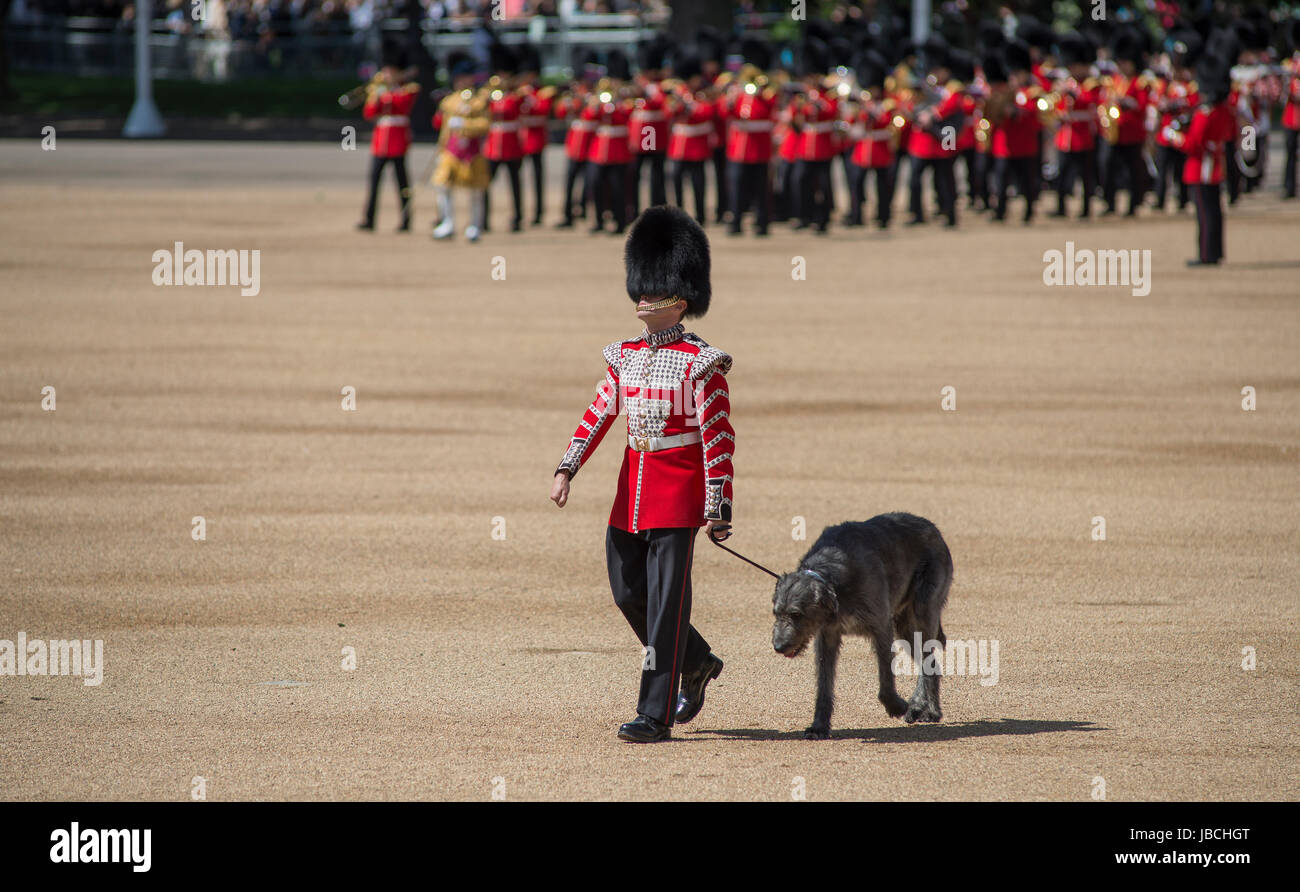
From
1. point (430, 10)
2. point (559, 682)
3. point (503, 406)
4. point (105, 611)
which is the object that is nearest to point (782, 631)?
point (559, 682)

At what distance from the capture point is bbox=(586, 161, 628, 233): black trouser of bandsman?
21000mm

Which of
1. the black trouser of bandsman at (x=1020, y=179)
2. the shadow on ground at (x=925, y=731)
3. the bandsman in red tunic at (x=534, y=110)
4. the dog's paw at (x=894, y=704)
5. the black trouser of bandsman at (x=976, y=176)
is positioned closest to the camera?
the shadow on ground at (x=925, y=731)

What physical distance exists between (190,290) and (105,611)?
30.5ft

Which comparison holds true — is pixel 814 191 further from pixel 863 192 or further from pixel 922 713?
pixel 922 713

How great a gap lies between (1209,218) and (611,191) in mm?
7161

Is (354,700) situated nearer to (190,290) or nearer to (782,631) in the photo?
(782,631)

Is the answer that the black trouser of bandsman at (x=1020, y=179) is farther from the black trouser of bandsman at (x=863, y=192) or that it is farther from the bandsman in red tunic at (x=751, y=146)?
the bandsman in red tunic at (x=751, y=146)

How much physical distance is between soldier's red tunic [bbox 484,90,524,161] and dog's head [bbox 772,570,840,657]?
16135mm

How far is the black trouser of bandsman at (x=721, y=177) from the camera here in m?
22.0

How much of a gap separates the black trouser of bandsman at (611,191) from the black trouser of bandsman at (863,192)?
8.23 ft

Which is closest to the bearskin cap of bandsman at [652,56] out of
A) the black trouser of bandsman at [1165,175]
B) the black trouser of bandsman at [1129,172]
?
the black trouser of bandsman at [1129,172]

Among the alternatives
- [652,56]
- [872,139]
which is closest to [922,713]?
[872,139]

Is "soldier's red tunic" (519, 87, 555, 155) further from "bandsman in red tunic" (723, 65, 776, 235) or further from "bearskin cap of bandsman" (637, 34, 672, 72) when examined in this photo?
"bandsman in red tunic" (723, 65, 776, 235)

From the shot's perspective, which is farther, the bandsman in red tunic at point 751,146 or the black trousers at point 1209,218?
the bandsman in red tunic at point 751,146
